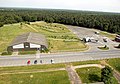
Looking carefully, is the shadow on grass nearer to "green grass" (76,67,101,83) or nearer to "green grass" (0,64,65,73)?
"green grass" (76,67,101,83)

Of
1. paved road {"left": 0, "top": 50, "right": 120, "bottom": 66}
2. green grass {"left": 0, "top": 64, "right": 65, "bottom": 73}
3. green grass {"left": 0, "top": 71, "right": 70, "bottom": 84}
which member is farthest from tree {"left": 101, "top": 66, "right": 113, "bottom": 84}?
paved road {"left": 0, "top": 50, "right": 120, "bottom": 66}

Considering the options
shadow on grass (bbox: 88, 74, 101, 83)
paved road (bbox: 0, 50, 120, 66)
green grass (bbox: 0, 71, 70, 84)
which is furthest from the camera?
paved road (bbox: 0, 50, 120, 66)

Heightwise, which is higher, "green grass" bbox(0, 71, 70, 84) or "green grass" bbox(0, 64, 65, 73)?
"green grass" bbox(0, 64, 65, 73)

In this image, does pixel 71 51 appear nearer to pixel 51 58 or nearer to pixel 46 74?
pixel 51 58

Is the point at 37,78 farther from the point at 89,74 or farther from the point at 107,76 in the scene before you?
the point at 107,76

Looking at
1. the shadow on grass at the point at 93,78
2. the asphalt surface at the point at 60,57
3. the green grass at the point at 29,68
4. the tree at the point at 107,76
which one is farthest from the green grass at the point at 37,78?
the tree at the point at 107,76

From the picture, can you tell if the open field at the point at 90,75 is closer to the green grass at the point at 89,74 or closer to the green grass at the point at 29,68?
the green grass at the point at 89,74
